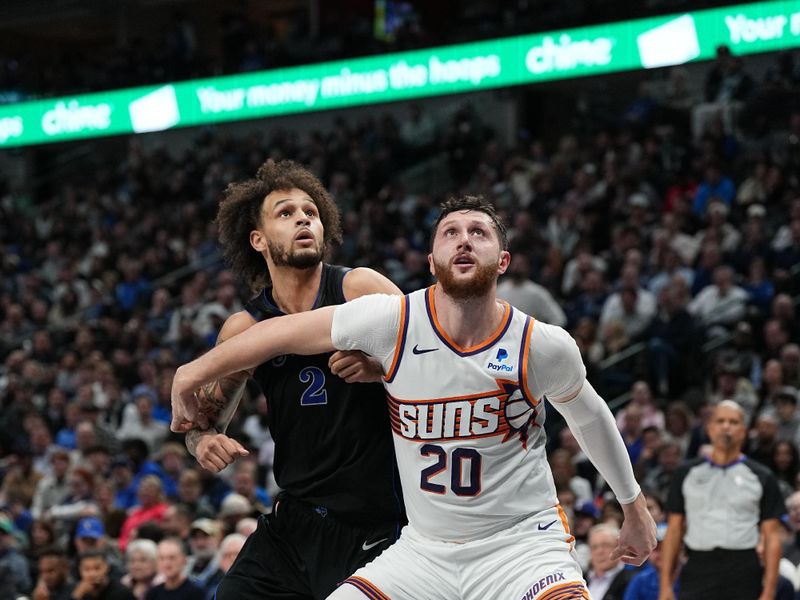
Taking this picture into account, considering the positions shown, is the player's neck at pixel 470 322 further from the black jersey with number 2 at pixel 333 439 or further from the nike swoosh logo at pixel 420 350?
the black jersey with number 2 at pixel 333 439

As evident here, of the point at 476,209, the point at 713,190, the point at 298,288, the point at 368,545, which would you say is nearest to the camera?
the point at 476,209

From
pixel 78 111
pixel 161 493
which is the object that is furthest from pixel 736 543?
pixel 78 111

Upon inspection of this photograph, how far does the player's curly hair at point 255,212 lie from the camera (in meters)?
5.28

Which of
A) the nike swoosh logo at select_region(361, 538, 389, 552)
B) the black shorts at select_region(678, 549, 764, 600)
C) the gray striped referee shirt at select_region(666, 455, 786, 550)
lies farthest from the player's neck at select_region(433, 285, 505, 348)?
the black shorts at select_region(678, 549, 764, 600)

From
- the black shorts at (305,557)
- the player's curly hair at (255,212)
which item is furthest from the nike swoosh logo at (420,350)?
the player's curly hair at (255,212)

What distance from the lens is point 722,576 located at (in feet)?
26.4

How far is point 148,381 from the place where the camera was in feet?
49.5

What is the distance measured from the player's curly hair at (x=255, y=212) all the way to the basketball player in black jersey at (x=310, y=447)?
19 cm

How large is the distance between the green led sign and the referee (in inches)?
326

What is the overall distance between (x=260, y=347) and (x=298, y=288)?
0.63 m

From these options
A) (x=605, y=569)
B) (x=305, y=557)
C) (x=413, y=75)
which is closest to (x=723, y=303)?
(x=605, y=569)

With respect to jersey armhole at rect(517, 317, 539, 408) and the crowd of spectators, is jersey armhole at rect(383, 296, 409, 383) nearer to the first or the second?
jersey armhole at rect(517, 317, 539, 408)

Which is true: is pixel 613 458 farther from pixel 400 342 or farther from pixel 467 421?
pixel 400 342

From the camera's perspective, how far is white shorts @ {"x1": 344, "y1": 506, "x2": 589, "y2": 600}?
4266 mm
